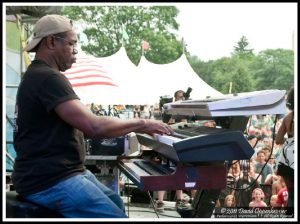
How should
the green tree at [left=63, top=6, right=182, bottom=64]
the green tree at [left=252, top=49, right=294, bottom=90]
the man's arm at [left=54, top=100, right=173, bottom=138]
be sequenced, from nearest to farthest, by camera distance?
the man's arm at [left=54, top=100, right=173, bottom=138]
the green tree at [left=63, top=6, right=182, bottom=64]
the green tree at [left=252, top=49, right=294, bottom=90]

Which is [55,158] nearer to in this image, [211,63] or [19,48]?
[19,48]

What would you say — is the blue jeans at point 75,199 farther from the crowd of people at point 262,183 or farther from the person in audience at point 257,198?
the person in audience at point 257,198

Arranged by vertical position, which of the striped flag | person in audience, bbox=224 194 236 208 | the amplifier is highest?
Answer: the striped flag

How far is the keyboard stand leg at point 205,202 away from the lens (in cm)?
319

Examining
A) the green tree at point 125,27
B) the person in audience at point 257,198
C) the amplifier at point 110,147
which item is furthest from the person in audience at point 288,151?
the green tree at point 125,27

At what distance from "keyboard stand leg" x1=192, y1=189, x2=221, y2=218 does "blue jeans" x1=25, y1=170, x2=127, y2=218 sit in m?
1.08

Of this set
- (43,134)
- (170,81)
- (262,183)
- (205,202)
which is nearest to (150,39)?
(170,81)

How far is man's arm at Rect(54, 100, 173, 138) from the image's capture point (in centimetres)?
218

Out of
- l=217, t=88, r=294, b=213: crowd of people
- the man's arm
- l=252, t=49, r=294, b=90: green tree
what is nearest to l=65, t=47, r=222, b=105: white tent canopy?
l=217, t=88, r=294, b=213: crowd of people

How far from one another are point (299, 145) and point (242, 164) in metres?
2.30

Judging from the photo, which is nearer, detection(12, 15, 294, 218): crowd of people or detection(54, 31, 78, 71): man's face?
detection(12, 15, 294, 218): crowd of people

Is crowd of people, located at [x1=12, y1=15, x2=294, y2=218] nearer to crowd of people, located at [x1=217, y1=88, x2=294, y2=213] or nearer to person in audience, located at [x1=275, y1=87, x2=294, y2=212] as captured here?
person in audience, located at [x1=275, y1=87, x2=294, y2=212]

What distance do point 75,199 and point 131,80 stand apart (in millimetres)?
8379

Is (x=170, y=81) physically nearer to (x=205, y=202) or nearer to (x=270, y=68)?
(x=205, y=202)
